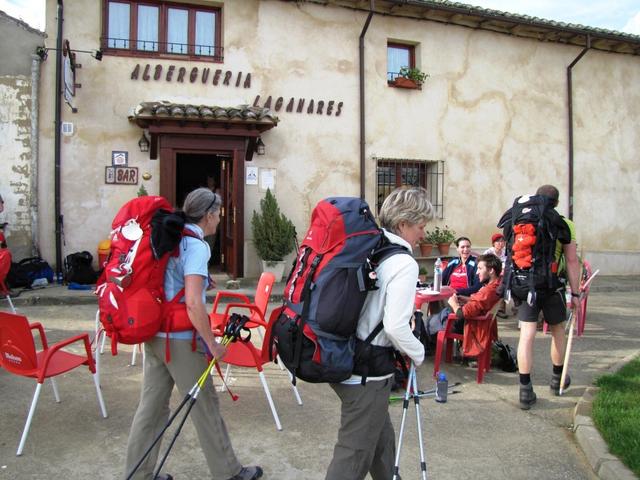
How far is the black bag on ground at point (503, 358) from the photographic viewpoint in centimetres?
552

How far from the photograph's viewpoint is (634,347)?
6.63m

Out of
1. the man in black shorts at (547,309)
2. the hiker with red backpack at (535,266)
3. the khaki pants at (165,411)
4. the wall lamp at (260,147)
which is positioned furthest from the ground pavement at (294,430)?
the wall lamp at (260,147)

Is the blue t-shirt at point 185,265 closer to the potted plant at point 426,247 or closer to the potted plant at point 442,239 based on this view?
the potted plant at point 426,247

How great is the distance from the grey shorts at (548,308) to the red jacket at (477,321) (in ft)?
1.75

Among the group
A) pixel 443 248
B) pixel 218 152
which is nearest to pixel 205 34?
pixel 218 152

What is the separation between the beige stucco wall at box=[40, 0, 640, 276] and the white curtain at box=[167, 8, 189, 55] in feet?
1.32

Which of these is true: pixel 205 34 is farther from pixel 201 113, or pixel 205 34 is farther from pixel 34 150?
pixel 34 150

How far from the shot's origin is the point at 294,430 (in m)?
3.91

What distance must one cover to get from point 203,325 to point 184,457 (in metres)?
1.15

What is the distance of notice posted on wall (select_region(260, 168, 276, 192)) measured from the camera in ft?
35.3

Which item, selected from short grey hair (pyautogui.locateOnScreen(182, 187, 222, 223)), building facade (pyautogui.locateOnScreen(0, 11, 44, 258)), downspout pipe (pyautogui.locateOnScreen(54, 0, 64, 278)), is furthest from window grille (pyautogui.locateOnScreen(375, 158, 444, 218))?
short grey hair (pyautogui.locateOnScreen(182, 187, 222, 223))

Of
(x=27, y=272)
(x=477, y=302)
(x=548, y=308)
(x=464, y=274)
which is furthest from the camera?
(x=27, y=272)

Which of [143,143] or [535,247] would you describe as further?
[143,143]

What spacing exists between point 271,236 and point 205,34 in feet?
13.2
